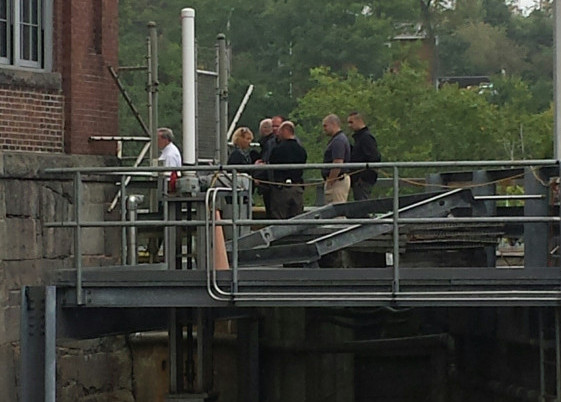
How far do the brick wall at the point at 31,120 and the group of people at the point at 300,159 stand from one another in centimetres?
214

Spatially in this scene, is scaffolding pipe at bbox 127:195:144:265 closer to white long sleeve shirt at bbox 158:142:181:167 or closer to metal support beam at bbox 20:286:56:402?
white long sleeve shirt at bbox 158:142:181:167

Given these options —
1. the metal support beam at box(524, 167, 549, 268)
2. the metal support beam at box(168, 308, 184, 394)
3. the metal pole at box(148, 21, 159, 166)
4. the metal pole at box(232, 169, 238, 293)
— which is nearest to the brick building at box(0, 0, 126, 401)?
the metal pole at box(148, 21, 159, 166)

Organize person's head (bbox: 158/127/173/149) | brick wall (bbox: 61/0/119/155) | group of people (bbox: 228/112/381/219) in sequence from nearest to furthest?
group of people (bbox: 228/112/381/219) < person's head (bbox: 158/127/173/149) < brick wall (bbox: 61/0/119/155)

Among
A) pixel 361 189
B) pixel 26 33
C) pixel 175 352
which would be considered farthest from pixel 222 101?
pixel 175 352

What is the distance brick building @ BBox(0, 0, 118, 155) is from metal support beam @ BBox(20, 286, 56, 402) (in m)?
3.61

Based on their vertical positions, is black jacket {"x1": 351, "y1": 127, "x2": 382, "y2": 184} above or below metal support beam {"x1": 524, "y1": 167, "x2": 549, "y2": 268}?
above

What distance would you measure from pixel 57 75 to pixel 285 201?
311cm

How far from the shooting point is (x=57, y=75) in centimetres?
1802

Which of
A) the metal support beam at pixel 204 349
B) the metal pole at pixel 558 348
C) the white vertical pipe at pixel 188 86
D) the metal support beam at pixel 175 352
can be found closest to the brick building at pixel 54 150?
the metal support beam at pixel 175 352

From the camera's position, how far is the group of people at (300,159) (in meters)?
16.5

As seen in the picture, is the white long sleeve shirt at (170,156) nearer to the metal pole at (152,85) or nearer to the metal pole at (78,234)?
the metal pole at (152,85)

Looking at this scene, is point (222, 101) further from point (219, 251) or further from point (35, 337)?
point (35, 337)

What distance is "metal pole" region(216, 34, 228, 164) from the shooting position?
1605cm

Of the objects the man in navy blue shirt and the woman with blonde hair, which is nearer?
the man in navy blue shirt
